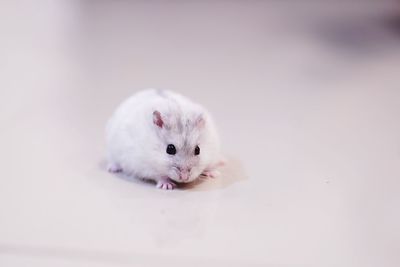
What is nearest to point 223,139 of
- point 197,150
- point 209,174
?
point 209,174

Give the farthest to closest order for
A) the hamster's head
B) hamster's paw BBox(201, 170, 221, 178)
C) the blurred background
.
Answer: hamster's paw BBox(201, 170, 221, 178)
the hamster's head
the blurred background

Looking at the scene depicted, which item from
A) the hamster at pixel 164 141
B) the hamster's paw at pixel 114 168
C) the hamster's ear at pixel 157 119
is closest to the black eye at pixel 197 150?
the hamster at pixel 164 141

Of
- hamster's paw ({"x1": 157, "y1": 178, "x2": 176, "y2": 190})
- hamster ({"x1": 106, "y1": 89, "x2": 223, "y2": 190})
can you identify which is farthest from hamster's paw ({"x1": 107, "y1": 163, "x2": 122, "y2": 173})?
hamster's paw ({"x1": 157, "y1": 178, "x2": 176, "y2": 190})

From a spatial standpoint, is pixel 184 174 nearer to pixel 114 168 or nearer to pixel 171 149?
pixel 171 149

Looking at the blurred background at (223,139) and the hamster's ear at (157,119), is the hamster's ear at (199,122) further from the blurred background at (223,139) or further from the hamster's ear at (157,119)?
the blurred background at (223,139)

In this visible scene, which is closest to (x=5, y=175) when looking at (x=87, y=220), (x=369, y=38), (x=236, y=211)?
(x=87, y=220)

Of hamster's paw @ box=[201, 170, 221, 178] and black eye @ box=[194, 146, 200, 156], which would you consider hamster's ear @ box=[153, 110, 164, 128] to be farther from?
hamster's paw @ box=[201, 170, 221, 178]

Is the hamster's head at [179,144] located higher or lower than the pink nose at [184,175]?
higher

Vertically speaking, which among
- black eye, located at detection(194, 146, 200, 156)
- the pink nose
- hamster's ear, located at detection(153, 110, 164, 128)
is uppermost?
hamster's ear, located at detection(153, 110, 164, 128)
